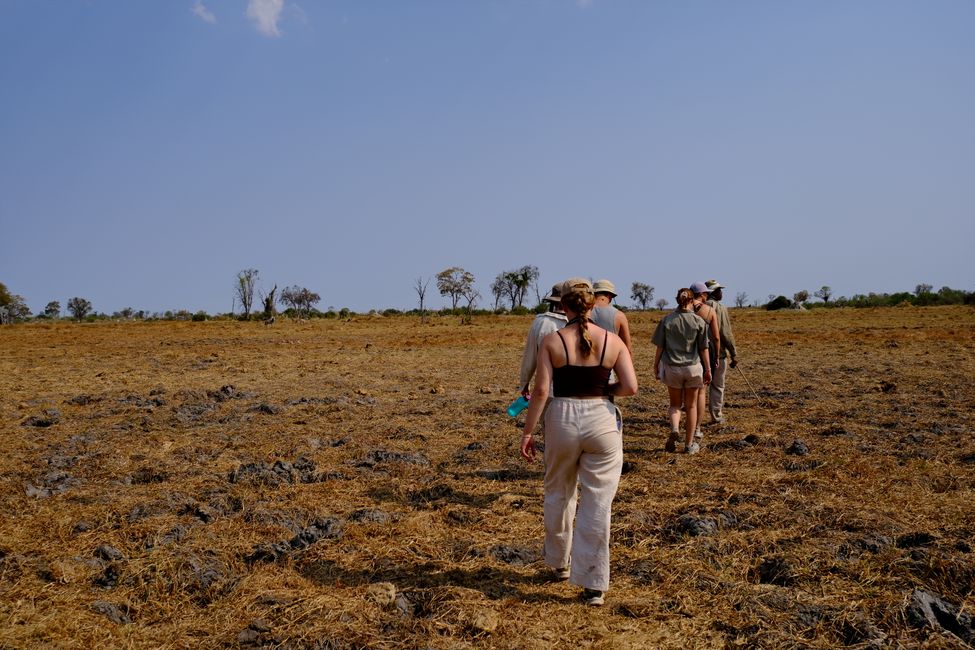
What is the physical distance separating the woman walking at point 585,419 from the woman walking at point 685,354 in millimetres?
3809

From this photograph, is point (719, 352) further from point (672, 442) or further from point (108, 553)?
point (108, 553)

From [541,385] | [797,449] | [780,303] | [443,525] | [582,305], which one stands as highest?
[780,303]

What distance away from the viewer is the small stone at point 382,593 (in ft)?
14.6

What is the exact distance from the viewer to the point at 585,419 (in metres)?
4.33

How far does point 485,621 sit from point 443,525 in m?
1.85

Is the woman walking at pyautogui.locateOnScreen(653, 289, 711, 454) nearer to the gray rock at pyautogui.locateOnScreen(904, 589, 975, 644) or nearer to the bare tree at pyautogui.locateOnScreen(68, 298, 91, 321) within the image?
the gray rock at pyautogui.locateOnScreen(904, 589, 975, 644)

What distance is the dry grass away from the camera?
416 centimetres

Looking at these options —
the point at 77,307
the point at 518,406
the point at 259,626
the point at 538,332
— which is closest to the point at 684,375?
the point at 518,406

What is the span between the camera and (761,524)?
5684mm

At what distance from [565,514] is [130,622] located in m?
2.74

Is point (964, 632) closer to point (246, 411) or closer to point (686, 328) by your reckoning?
point (686, 328)

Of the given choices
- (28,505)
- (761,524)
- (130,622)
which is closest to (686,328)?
(761,524)

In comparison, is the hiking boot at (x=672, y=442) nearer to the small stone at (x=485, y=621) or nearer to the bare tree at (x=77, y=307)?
the small stone at (x=485, y=621)

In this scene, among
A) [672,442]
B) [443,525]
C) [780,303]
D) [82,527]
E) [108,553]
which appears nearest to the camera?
[108,553]
